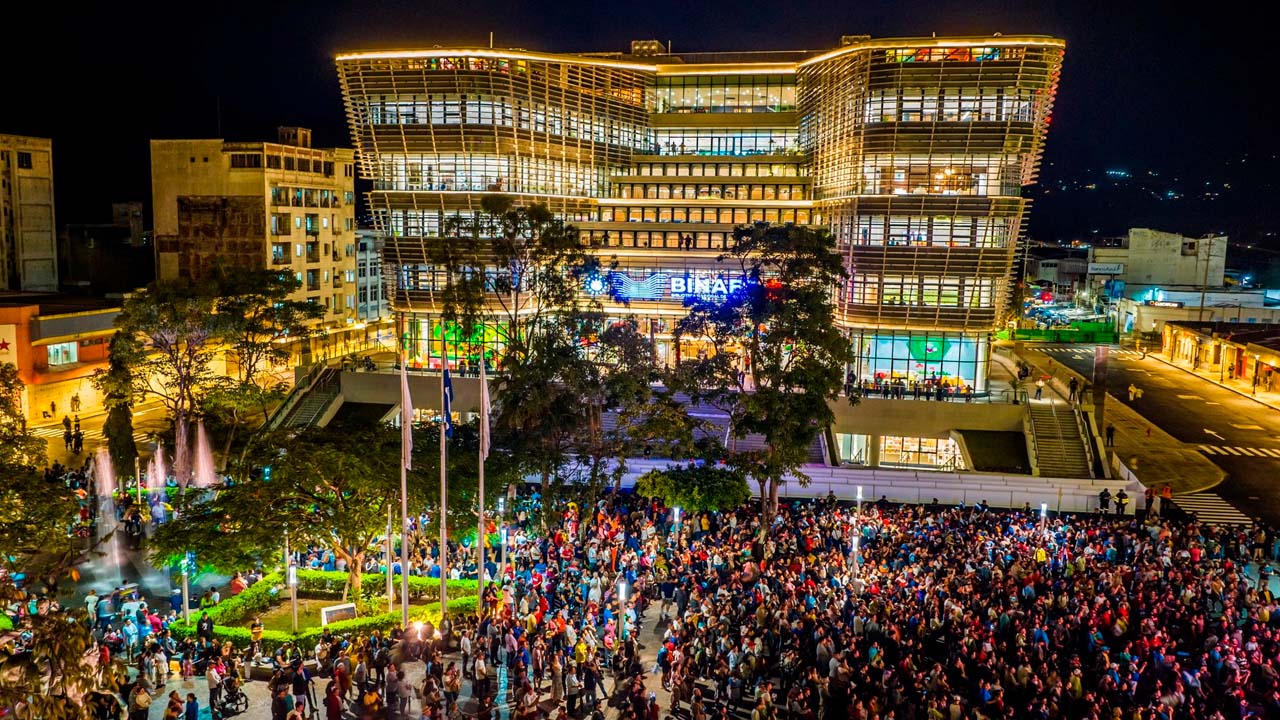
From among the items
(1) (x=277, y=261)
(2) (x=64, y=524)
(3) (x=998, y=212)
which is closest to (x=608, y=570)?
(2) (x=64, y=524)

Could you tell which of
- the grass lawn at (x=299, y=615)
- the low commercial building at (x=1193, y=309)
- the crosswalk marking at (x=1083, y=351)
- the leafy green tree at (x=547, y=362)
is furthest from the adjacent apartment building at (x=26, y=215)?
the low commercial building at (x=1193, y=309)

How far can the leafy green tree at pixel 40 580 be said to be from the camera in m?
11.0

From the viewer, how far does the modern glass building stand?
2183 inches

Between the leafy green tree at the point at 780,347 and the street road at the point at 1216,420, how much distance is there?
21.0 metres

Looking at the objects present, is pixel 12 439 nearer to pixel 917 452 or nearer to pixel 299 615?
pixel 299 615

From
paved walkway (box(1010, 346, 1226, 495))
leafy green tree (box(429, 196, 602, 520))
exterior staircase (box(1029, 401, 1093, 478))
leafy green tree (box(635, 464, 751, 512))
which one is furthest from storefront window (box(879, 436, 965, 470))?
leafy green tree (box(429, 196, 602, 520))

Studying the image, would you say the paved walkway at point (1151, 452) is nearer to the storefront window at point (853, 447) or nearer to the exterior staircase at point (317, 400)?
the storefront window at point (853, 447)

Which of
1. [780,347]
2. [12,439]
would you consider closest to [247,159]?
[12,439]

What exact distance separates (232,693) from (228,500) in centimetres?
718

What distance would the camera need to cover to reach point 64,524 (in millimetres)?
25562

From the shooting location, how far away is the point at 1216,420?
6197 cm

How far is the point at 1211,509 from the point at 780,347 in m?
21.2

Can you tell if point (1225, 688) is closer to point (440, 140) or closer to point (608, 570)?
point (608, 570)

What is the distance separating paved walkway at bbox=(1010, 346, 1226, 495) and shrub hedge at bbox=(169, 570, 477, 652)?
111 feet
